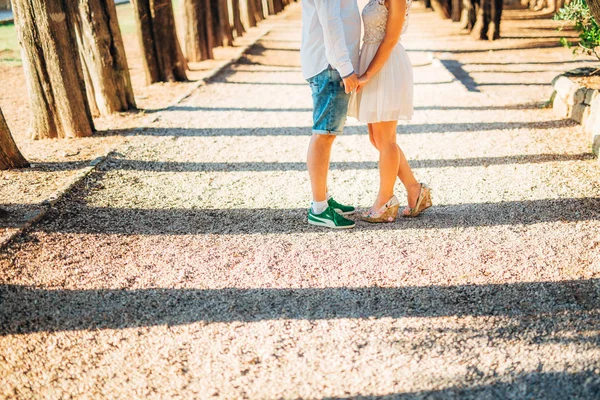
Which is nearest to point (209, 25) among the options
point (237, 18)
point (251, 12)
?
point (237, 18)

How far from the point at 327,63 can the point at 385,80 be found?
0.43 meters

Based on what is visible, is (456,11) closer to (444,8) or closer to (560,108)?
(444,8)

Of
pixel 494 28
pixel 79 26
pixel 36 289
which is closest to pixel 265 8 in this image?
pixel 494 28

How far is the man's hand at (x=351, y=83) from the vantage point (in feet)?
13.3

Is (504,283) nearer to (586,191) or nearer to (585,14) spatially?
(586,191)

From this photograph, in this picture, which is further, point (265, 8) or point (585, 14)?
point (265, 8)

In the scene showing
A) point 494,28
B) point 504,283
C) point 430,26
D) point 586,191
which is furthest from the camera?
point 430,26

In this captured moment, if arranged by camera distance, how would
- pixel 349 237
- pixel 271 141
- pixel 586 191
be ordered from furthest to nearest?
pixel 271 141 → pixel 586 191 → pixel 349 237

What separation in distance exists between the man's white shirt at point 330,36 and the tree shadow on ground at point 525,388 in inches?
79.5

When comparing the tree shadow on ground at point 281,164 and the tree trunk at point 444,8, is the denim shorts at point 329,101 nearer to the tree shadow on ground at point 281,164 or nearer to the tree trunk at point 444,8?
the tree shadow on ground at point 281,164

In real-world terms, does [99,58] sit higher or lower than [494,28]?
higher

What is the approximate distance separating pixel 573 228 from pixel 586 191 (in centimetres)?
88

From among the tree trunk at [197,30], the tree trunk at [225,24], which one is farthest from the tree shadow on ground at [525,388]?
the tree trunk at [225,24]

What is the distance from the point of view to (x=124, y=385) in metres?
2.97
